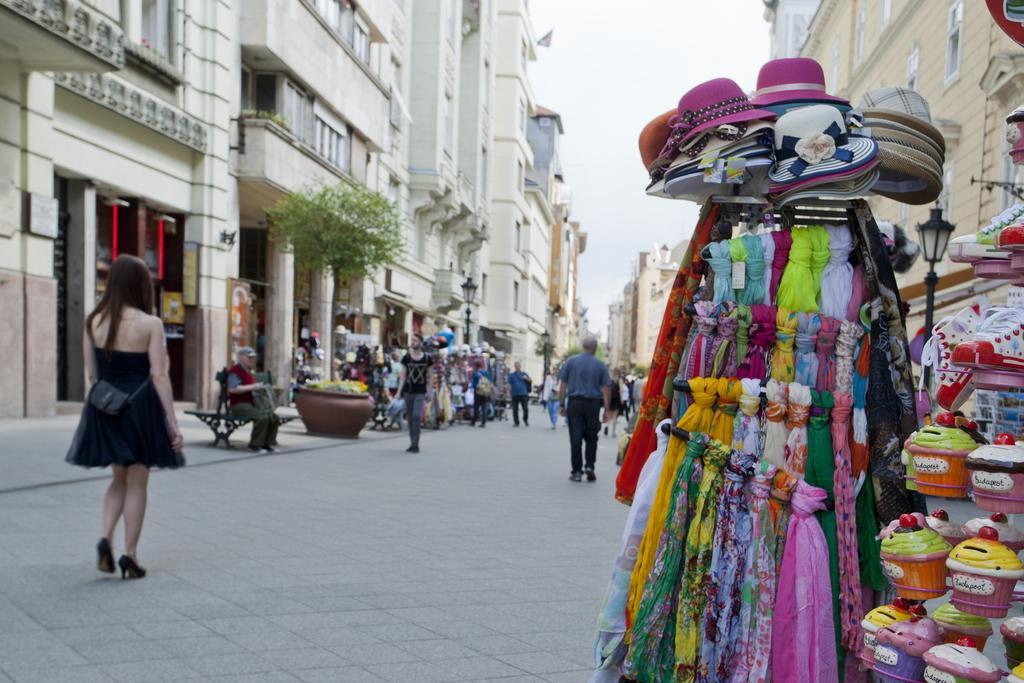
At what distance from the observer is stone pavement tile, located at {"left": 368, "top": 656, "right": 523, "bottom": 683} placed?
12.7ft

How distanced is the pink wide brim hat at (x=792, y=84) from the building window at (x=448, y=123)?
120 ft

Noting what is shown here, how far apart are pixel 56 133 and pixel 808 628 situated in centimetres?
1603

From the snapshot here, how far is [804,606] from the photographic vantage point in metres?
2.88

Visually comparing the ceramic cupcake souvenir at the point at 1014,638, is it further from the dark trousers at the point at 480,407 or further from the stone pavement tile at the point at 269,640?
the dark trousers at the point at 480,407

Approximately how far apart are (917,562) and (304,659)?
2.75 meters

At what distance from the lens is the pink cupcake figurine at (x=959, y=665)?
216 centimetres

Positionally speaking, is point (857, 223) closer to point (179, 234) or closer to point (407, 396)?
point (407, 396)

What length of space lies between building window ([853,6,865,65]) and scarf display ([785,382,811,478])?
30224mm

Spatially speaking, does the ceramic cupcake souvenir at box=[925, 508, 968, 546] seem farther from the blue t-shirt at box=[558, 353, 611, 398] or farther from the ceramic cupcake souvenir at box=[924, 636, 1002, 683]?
the blue t-shirt at box=[558, 353, 611, 398]

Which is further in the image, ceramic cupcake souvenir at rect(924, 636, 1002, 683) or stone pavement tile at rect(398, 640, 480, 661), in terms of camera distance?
stone pavement tile at rect(398, 640, 480, 661)

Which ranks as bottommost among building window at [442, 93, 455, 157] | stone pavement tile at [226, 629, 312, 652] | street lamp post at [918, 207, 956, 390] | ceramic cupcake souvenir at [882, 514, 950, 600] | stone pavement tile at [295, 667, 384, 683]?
stone pavement tile at [295, 667, 384, 683]

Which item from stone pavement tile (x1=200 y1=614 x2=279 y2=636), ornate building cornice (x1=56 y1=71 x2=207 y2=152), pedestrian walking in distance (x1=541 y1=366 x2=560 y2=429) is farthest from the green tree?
stone pavement tile (x1=200 y1=614 x2=279 y2=636)

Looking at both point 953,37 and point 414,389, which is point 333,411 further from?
point 953,37

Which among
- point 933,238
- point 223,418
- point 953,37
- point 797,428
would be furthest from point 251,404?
point 953,37
